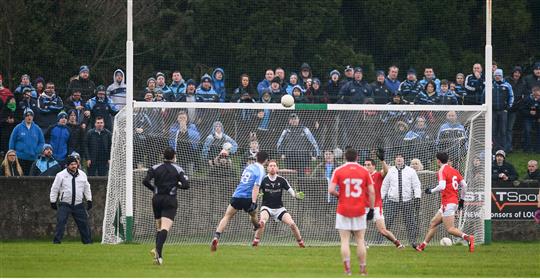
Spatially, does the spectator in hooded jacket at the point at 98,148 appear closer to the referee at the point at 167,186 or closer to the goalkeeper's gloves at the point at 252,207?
the goalkeeper's gloves at the point at 252,207

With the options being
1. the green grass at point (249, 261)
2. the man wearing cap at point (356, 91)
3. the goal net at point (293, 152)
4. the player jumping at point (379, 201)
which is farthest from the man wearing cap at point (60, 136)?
the player jumping at point (379, 201)

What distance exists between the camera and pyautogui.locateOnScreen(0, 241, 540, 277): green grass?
64.0 ft

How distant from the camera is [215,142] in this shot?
2688 cm

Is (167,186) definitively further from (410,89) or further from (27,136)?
(410,89)

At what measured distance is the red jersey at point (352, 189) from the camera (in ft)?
63.8

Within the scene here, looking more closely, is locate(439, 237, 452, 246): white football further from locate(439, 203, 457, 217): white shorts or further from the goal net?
locate(439, 203, 457, 217): white shorts

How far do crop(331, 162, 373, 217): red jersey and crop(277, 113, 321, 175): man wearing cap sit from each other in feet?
24.3

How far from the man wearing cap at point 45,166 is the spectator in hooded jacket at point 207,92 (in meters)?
3.62

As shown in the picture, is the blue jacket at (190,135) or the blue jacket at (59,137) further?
the blue jacket at (59,137)

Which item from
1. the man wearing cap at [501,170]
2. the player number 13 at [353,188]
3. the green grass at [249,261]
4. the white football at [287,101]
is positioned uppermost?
the white football at [287,101]

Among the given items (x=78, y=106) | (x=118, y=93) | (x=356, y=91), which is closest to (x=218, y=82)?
(x=118, y=93)

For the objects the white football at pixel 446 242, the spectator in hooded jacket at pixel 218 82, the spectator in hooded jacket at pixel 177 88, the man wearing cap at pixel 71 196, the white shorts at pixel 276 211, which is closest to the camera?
the white shorts at pixel 276 211

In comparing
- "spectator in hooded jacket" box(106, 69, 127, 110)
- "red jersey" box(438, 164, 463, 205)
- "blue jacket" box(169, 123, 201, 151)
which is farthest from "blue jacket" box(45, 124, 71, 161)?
"red jersey" box(438, 164, 463, 205)

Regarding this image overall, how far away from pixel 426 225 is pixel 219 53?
9093 mm
